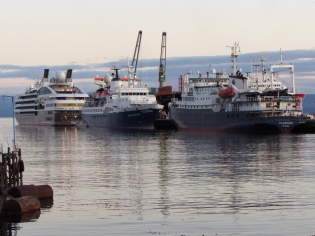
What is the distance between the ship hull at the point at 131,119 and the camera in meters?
125

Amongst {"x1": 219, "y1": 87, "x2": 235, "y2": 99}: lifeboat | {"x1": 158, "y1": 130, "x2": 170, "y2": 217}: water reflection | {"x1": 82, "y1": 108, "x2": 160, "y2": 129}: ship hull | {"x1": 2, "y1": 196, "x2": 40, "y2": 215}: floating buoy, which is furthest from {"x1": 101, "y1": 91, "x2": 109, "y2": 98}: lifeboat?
{"x1": 2, "y1": 196, "x2": 40, "y2": 215}: floating buoy

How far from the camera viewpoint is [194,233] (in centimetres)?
2395

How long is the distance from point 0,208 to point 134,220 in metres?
5.47

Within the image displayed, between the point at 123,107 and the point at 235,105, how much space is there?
107ft

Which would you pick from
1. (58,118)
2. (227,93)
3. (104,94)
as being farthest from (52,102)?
(227,93)

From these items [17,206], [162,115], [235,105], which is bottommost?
[17,206]

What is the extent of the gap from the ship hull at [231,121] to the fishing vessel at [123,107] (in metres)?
5.74

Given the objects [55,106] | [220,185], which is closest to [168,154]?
[220,185]

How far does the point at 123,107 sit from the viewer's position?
130875 mm

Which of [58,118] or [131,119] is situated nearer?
[131,119]

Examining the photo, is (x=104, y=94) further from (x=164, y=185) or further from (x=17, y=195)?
(x=17, y=195)

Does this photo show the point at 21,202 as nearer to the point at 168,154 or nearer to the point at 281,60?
the point at 168,154

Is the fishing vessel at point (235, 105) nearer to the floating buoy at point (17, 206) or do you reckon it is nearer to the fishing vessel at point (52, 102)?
the fishing vessel at point (52, 102)

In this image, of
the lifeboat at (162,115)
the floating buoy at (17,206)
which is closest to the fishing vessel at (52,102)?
the lifeboat at (162,115)
